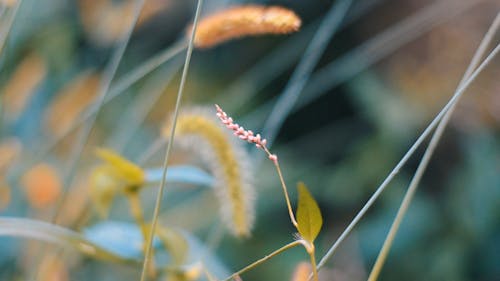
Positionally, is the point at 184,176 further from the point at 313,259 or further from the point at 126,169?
the point at 313,259

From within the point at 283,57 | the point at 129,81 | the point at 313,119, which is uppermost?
the point at 129,81

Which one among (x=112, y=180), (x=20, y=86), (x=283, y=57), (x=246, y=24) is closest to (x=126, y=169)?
(x=112, y=180)

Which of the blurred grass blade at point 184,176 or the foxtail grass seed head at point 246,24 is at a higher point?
the foxtail grass seed head at point 246,24

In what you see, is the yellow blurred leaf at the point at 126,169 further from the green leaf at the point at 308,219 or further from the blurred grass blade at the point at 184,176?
the green leaf at the point at 308,219

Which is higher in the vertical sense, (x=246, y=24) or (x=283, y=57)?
(x=246, y=24)

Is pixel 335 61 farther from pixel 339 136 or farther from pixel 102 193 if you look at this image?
pixel 102 193

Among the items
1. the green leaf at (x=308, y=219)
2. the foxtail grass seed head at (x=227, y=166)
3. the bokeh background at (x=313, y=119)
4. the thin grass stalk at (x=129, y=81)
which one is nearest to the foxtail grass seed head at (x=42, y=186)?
the bokeh background at (x=313, y=119)
